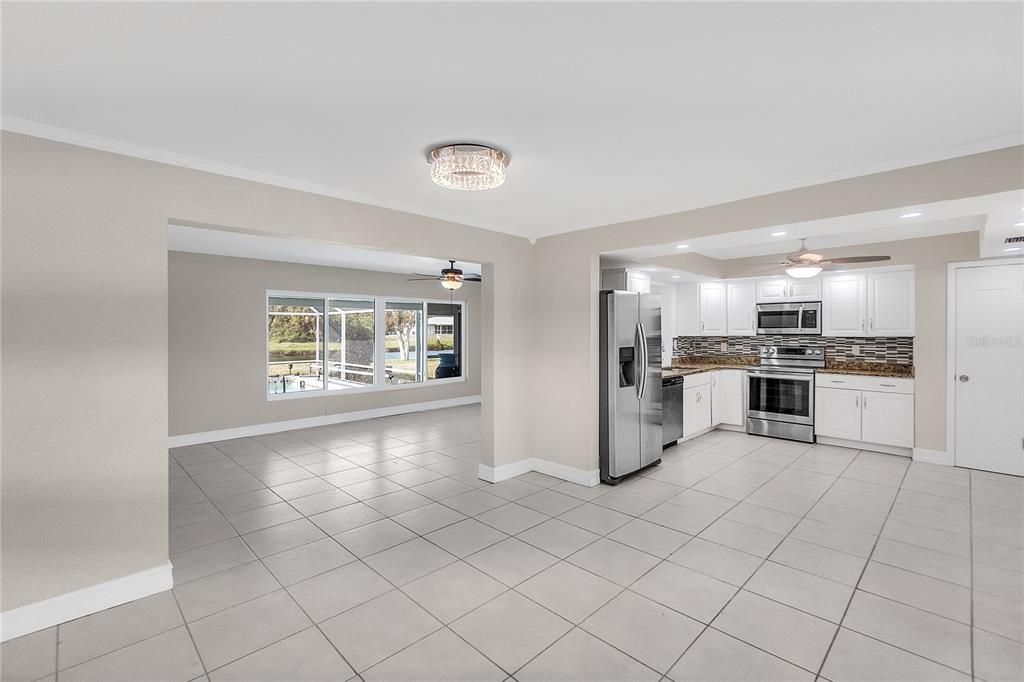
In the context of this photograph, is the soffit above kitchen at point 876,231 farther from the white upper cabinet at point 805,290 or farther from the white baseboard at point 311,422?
the white baseboard at point 311,422

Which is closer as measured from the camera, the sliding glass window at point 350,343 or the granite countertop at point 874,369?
the granite countertop at point 874,369

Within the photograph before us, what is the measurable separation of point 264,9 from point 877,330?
6.79 metres

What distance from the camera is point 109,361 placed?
2529 mm

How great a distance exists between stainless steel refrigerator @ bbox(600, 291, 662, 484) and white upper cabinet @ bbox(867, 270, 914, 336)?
119 inches

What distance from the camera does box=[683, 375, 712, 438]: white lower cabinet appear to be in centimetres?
593

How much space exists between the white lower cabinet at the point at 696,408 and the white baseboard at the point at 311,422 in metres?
4.61

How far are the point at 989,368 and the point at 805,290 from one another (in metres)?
2.01

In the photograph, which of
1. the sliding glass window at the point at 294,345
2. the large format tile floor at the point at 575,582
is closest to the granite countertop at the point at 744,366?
the large format tile floor at the point at 575,582

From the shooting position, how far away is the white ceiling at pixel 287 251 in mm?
4984

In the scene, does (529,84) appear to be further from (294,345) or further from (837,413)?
(294,345)

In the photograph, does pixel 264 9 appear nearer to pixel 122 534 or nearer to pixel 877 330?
pixel 122 534

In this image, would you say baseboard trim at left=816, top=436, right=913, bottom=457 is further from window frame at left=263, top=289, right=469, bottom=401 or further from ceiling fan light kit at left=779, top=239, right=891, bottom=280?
window frame at left=263, top=289, right=469, bottom=401

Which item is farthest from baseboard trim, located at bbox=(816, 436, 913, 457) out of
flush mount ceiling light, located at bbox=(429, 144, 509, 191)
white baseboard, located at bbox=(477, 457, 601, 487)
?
flush mount ceiling light, located at bbox=(429, 144, 509, 191)

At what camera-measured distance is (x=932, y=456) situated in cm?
503
